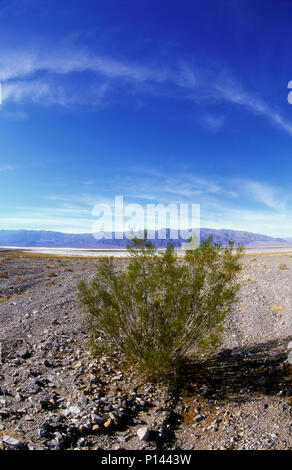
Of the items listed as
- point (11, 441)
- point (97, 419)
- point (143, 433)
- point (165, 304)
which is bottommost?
point (143, 433)

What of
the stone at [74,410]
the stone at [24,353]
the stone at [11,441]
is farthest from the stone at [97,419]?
the stone at [24,353]

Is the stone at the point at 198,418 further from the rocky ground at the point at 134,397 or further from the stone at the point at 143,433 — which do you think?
the stone at the point at 143,433

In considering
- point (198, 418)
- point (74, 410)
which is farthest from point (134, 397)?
point (198, 418)

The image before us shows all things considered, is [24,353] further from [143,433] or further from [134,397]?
[143,433]

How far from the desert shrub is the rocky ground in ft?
2.84

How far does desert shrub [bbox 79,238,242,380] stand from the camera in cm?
773

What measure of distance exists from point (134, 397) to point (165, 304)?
2301 mm

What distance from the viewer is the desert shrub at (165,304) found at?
25.4ft

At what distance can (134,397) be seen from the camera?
24.0 feet

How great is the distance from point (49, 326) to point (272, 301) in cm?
1072

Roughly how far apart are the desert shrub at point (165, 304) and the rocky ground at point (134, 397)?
866 millimetres
